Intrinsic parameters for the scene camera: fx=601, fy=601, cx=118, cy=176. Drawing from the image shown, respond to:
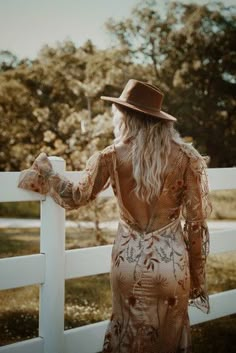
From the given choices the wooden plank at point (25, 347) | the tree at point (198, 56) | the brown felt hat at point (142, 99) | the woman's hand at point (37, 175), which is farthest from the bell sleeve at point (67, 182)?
the tree at point (198, 56)

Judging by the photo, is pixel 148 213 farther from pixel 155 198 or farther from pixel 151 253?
pixel 151 253

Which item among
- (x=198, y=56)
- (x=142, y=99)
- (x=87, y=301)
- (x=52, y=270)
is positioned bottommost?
(x=87, y=301)

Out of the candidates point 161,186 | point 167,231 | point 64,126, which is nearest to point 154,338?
point 167,231

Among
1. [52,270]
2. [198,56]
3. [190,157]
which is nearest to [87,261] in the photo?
[52,270]

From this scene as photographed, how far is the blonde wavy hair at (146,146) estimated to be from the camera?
2.86m

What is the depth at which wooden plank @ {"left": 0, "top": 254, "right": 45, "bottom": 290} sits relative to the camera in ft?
10.7

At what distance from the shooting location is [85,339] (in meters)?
3.70

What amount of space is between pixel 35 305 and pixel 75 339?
15.6 feet

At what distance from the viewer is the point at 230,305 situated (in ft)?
15.6

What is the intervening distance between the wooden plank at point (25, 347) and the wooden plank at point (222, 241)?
5.19ft

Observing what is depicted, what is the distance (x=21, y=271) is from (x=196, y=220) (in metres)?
1.02

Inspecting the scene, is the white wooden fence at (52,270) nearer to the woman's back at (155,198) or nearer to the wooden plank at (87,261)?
the wooden plank at (87,261)

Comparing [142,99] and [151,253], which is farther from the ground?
[142,99]

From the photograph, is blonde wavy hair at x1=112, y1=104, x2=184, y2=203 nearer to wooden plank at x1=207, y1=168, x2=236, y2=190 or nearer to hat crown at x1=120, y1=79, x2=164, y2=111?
hat crown at x1=120, y1=79, x2=164, y2=111
